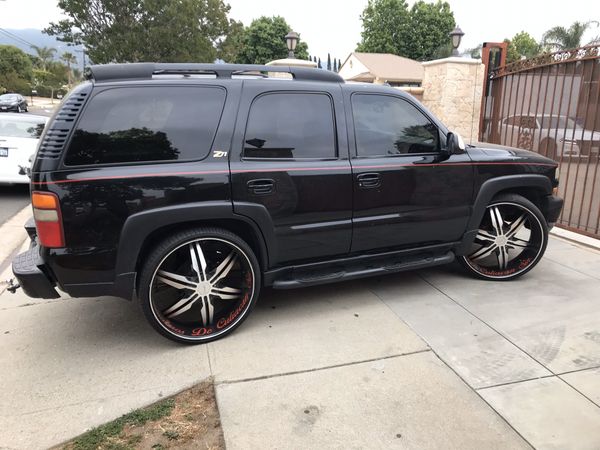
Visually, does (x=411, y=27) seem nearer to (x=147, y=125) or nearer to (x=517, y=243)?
(x=517, y=243)

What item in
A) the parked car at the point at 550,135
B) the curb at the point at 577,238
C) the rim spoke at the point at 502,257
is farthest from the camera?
the parked car at the point at 550,135

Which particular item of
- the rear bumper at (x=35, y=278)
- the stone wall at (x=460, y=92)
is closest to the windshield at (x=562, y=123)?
the stone wall at (x=460, y=92)

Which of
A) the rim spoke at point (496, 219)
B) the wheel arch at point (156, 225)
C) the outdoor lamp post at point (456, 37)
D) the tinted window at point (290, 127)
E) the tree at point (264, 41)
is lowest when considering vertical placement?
the rim spoke at point (496, 219)

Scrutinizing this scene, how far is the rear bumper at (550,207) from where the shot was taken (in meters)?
4.71

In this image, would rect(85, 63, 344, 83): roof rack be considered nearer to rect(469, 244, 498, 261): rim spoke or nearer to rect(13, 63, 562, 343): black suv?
rect(13, 63, 562, 343): black suv

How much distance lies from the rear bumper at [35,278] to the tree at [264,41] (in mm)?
48924

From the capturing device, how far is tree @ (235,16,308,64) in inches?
1940

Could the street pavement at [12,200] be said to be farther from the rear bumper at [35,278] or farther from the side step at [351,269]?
the side step at [351,269]

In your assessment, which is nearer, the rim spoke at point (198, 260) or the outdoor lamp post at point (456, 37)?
the rim spoke at point (198, 260)

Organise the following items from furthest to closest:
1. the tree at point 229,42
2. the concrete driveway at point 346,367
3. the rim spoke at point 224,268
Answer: the tree at point 229,42, the rim spoke at point 224,268, the concrete driveway at point 346,367

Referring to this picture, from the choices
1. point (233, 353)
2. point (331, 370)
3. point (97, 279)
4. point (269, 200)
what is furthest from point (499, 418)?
point (97, 279)

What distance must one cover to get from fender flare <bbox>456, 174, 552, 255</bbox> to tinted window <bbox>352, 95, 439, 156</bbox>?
628mm

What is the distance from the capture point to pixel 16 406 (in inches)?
111

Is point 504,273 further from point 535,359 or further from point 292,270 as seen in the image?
point 292,270
